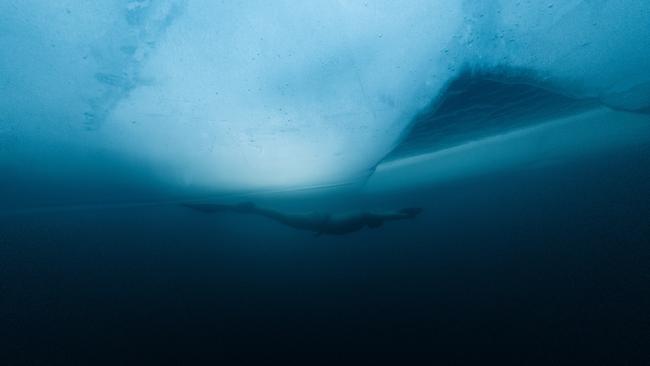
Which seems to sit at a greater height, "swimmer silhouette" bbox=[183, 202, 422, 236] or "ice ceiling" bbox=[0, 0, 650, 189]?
"ice ceiling" bbox=[0, 0, 650, 189]

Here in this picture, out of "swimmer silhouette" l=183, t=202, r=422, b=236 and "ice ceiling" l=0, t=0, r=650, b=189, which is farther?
"swimmer silhouette" l=183, t=202, r=422, b=236

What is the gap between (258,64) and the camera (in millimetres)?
2166

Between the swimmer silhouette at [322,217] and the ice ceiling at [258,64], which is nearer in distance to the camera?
the ice ceiling at [258,64]

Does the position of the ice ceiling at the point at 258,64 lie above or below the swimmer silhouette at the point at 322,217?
above

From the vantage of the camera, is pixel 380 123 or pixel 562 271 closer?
pixel 380 123

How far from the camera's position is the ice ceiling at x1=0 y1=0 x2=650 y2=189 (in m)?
1.70

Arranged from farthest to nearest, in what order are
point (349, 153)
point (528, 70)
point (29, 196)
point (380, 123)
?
point (349, 153) < point (29, 196) < point (380, 123) < point (528, 70)

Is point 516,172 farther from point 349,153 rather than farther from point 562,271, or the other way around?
point 349,153

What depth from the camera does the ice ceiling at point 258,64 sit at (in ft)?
5.57

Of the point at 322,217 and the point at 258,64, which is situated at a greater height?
the point at 258,64

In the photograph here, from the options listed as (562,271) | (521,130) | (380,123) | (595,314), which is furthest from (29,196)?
(562,271)

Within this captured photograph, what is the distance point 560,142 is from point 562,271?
4929 mm

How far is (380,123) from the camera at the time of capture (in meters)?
3.51

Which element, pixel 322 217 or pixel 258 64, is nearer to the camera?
pixel 258 64
